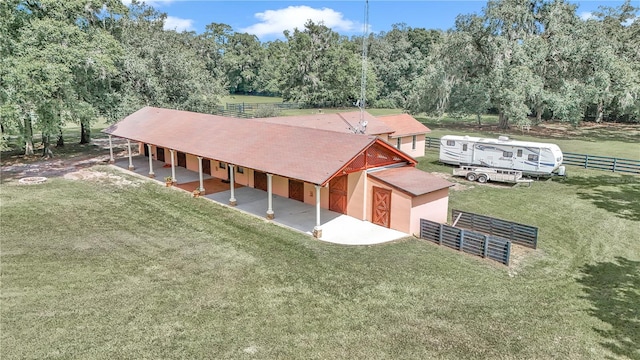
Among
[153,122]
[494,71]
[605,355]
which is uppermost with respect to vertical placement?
[494,71]

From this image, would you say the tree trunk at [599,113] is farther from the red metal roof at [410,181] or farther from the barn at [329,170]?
the red metal roof at [410,181]

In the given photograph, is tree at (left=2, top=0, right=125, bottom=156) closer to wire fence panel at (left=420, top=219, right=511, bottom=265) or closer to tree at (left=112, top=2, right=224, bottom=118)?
tree at (left=112, top=2, right=224, bottom=118)

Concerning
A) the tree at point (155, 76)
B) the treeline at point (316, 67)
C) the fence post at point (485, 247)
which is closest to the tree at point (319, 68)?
the treeline at point (316, 67)

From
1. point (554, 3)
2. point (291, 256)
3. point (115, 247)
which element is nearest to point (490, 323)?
point (291, 256)

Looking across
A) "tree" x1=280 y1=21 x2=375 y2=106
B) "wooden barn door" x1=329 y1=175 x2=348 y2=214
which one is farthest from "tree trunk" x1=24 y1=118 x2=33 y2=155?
"tree" x1=280 y1=21 x2=375 y2=106

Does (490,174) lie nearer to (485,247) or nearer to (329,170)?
(485,247)

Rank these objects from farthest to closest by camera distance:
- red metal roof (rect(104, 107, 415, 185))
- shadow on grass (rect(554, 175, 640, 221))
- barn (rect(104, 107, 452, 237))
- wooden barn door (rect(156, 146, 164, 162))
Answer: wooden barn door (rect(156, 146, 164, 162)), shadow on grass (rect(554, 175, 640, 221)), red metal roof (rect(104, 107, 415, 185)), barn (rect(104, 107, 452, 237))

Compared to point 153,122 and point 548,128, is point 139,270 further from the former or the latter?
point 548,128
